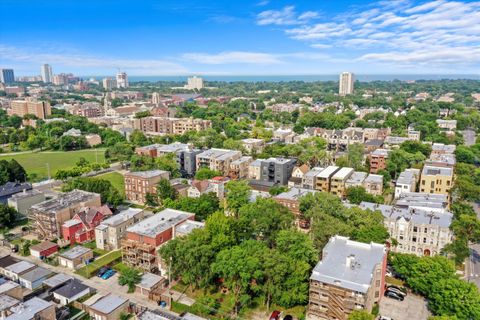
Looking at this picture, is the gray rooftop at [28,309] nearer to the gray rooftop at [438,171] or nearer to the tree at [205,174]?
the tree at [205,174]

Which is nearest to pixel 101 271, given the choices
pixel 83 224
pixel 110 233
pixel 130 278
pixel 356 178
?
pixel 130 278

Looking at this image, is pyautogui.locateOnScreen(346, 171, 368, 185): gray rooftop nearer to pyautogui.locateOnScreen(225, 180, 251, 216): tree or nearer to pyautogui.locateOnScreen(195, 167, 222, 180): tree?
pyautogui.locateOnScreen(225, 180, 251, 216): tree

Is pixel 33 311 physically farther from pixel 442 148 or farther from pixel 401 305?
pixel 442 148

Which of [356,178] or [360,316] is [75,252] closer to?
[360,316]

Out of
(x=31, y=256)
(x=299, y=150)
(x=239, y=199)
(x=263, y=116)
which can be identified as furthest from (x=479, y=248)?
(x=263, y=116)

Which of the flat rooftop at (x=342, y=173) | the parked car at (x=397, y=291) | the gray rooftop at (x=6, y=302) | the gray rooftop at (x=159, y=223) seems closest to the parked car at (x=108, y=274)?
the gray rooftop at (x=159, y=223)

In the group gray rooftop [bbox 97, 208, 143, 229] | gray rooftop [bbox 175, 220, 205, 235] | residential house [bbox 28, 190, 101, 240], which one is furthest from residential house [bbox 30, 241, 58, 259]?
gray rooftop [bbox 175, 220, 205, 235]
